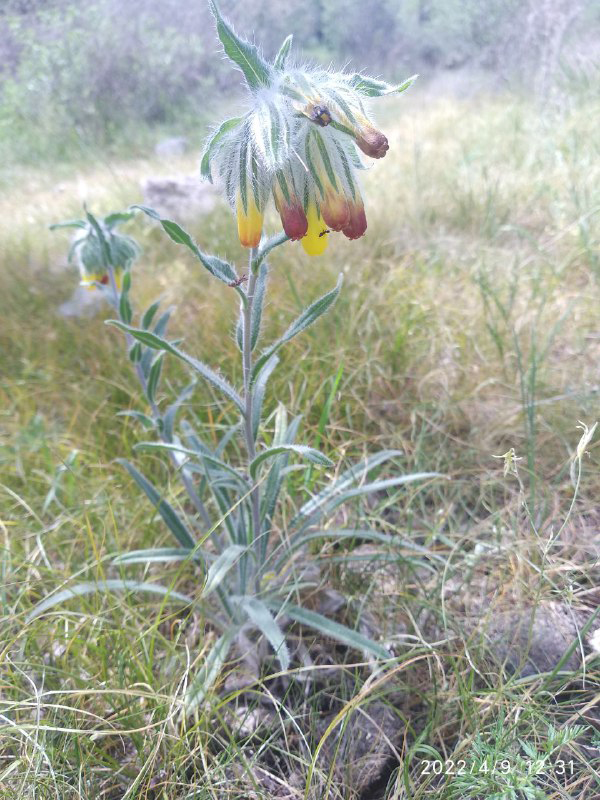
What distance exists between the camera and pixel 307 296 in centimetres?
244

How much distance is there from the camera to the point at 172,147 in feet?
16.2

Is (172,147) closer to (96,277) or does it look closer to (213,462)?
(96,277)

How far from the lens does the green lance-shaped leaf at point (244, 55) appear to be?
90 centimetres

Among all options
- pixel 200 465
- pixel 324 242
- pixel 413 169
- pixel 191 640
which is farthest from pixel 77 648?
pixel 413 169

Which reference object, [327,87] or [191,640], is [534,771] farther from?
[327,87]

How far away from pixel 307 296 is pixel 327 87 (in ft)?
4.91

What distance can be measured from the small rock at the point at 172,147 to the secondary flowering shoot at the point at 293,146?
427 cm

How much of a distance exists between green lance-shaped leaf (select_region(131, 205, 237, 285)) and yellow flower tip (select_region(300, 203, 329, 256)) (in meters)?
0.15

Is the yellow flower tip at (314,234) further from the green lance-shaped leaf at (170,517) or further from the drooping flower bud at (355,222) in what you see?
the green lance-shaped leaf at (170,517)

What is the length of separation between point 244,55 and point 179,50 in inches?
174

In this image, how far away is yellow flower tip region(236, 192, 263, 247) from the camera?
970mm

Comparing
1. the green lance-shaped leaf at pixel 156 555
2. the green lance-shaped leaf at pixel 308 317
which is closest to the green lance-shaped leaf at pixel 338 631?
the green lance-shaped leaf at pixel 156 555

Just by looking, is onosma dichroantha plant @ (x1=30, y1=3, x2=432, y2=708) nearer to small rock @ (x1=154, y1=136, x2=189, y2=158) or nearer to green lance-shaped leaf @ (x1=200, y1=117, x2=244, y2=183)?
green lance-shaped leaf @ (x1=200, y1=117, x2=244, y2=183)
